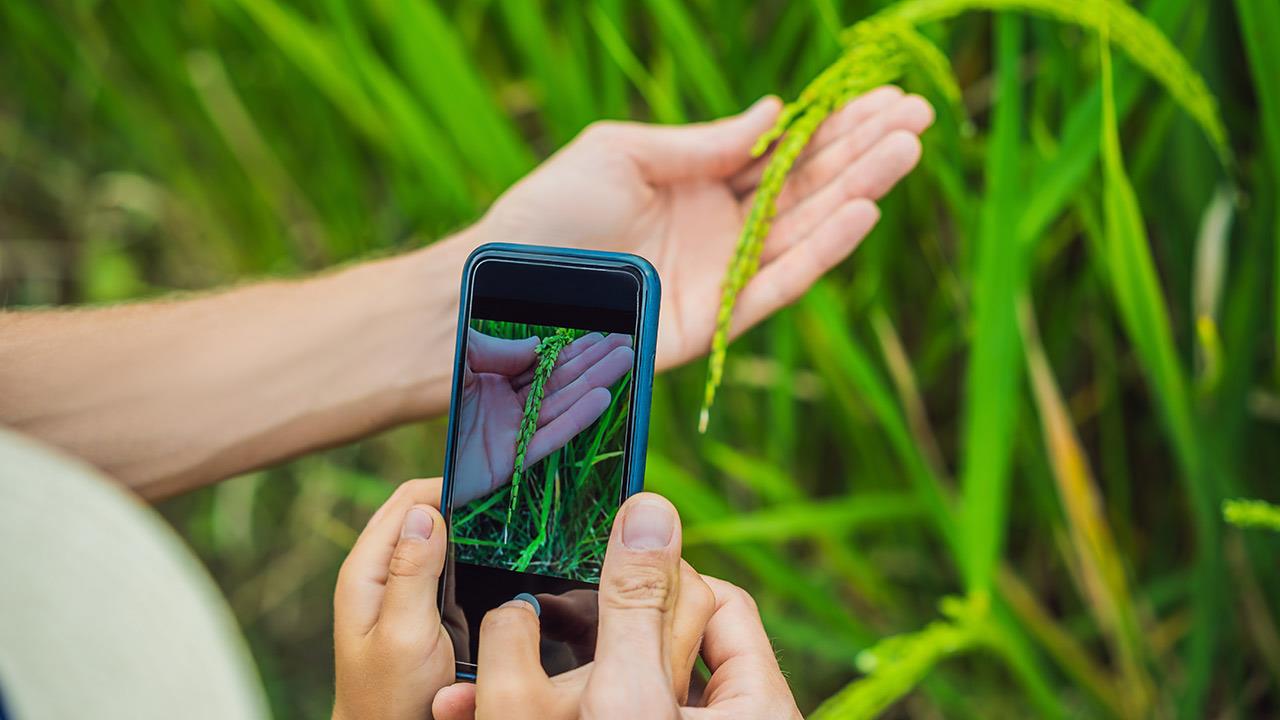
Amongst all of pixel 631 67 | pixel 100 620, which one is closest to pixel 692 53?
pixel 631 67

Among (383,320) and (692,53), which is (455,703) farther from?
(692,53)

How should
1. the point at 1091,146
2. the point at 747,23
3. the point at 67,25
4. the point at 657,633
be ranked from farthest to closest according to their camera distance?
1. the point at 67,25
2. the point at 747,23
3. the point at 1091,146
4. the point at 657,633

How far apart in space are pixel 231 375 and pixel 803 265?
11.4 inches

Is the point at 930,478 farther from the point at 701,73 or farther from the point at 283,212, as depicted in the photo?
the point at 283,212

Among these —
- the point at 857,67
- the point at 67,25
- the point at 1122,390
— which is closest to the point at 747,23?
the point at 857,67

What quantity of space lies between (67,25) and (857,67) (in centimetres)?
76

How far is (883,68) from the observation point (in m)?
0.36

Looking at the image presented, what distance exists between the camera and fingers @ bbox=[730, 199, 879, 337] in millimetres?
413

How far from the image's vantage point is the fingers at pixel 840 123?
0.41 m

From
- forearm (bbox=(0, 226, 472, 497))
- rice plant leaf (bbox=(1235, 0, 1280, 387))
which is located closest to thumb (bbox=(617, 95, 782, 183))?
forearm (bbox=(0, 226, 472, 497))

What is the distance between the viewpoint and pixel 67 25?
0.77 m

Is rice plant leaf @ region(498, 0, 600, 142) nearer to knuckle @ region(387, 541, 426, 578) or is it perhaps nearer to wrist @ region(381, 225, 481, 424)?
wrist @ region(381, 225, 481, 424)

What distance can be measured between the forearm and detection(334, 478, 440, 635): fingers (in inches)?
5.1

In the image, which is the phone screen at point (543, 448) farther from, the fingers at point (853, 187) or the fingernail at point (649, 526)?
the fingers at point (853, 187)
